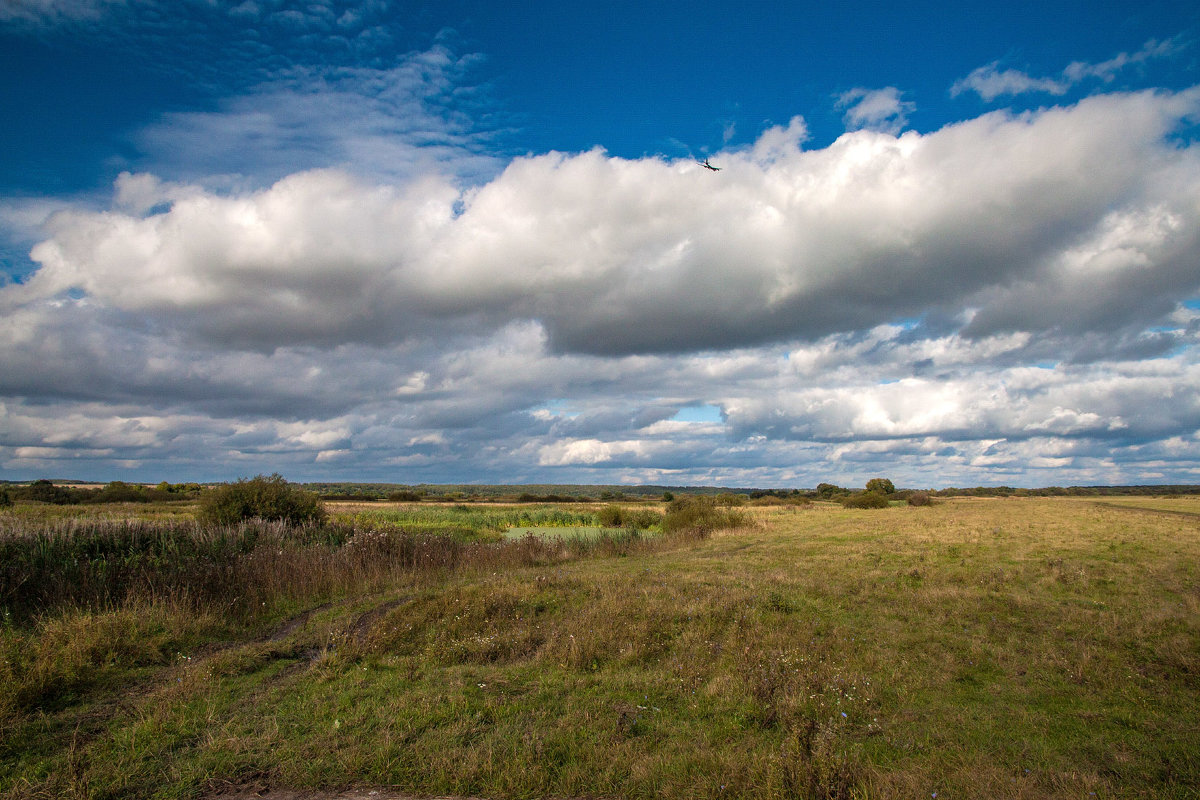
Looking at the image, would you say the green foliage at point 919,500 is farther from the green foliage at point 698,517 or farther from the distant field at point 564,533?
the distant field at point 564,533

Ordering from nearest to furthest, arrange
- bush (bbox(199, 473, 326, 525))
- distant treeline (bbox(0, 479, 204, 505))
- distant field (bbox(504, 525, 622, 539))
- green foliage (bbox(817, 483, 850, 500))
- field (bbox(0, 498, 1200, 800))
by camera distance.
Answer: field (bbox(0, 498, 1200, 800))
bush (bbox(199, 473, 326, 525))
distant field (bbox(504, 525, 622, 539))
distant treeline (bbox(0, 479, 204, 505))
green foliage (bbox(817, 483, 850, 500))

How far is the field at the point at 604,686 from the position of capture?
17.9ft

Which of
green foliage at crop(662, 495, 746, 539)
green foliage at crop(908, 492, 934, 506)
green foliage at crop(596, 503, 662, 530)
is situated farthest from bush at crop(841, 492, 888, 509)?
green foliage at crop(662, 495, 746, 539)

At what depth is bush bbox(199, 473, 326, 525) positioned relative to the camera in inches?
982

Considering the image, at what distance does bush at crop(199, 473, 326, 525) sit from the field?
9.17 meters

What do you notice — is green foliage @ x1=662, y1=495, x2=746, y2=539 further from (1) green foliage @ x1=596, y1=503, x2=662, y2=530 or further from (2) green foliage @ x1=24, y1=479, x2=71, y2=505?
(2) green foliage @ x1=24, y1=479, x2=71, y2=505

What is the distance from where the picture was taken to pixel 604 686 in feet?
26.4

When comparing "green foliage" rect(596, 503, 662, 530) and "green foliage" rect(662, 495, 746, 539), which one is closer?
"green foliage" rect(662, 495, 746, 539)

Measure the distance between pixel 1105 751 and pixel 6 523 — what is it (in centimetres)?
2307

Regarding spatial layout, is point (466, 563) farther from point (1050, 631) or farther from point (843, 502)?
point (843, 502)

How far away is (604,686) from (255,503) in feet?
75.4

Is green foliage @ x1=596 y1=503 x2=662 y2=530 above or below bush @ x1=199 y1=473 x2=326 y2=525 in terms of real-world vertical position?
below

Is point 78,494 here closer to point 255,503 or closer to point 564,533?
point 255,503

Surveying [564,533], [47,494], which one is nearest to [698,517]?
[564,533]
